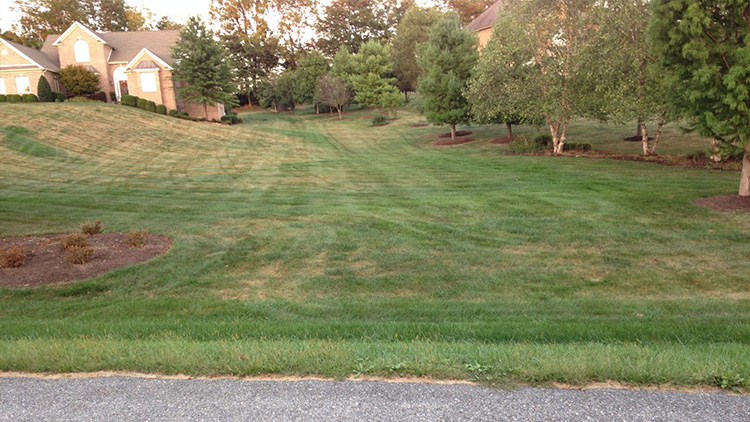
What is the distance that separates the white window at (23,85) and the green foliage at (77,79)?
96.1 inches

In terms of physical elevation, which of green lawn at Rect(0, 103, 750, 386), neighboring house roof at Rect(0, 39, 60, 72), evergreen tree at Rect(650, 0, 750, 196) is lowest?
green lawn at Rect(0, 103, 750, 386)

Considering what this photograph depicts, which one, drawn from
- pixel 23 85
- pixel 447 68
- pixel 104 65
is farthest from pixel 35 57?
pixel 447 68

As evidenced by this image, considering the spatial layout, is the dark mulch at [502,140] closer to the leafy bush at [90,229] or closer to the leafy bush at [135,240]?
the leafy bush at [135,240]

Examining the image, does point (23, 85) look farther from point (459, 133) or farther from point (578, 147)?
point (578, 147)

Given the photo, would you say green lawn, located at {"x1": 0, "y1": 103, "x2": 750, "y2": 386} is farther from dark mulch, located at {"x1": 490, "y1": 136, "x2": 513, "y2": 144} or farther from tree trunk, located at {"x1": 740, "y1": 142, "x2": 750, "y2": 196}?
dark mulch, located at {"x1": 490, "y1": 136, "x2": 513, "y2": 144}

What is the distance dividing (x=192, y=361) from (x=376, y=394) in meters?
1.60

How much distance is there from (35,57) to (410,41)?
116 feet

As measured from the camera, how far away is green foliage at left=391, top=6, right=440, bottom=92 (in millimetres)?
54219

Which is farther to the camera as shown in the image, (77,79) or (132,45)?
(132,45)

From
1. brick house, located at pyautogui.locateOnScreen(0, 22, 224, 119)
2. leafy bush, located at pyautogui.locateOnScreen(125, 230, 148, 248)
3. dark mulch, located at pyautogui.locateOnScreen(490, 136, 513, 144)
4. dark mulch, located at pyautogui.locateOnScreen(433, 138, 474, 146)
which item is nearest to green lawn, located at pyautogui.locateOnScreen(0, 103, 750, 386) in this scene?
leafy bush, located at pyautogui.locateOnScreen(125, 230, 148, 248)

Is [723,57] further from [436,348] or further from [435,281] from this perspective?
[436,348]

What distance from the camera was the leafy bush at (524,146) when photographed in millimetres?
24266

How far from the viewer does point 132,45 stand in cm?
4378

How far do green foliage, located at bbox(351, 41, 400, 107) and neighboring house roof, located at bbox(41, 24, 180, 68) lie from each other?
17326 mm
